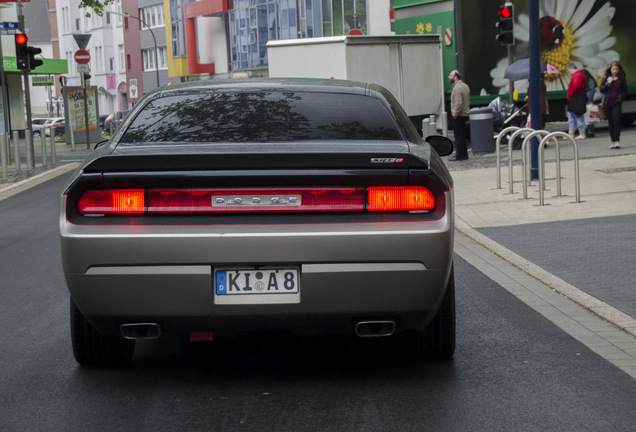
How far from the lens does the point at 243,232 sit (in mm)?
5031

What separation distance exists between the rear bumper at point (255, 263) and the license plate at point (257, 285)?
32 mm

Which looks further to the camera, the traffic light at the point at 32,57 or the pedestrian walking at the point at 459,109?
the traffic light at the point at 32,57

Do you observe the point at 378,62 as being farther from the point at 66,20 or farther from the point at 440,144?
the point at 66,20

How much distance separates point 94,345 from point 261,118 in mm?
1476

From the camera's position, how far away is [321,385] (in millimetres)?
5496

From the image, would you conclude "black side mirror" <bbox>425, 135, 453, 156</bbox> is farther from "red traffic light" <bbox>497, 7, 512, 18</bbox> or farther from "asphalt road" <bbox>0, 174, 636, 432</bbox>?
"red traffic light" <bbox>497, 7, 512, 18</bbox>

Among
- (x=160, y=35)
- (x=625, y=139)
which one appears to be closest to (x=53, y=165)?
(x=625, y=139)

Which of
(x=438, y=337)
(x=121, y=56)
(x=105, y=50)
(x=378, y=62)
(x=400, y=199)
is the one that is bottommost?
(x=438, y=337)

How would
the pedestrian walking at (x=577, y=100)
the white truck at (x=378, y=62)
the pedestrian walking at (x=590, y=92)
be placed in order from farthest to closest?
the pedestrian walking at (x=590, y=92) < the white truck at (x=378, y=62) < the pedestrian walking at (x=577, y=100)

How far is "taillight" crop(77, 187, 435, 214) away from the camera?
509 centimetres

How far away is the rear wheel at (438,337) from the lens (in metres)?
5.74

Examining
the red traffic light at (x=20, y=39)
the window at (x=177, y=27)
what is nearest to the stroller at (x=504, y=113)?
the red traffic light at (x=20, y=39)

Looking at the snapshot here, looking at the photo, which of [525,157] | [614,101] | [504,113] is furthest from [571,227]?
[504,113]

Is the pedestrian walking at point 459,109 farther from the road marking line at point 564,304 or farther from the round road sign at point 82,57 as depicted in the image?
the round road sign at point 82,57
